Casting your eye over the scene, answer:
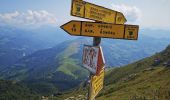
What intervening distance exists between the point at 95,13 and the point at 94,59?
1866 millimetres

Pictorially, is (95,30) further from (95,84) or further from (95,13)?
(95,84)

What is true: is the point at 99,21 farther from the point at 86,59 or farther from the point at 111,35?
the point at 86,59

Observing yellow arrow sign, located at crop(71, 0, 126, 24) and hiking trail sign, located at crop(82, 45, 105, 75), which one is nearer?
hiking trail sign, located at crop(82, 45, 105, 75)

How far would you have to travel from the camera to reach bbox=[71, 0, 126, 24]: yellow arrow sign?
1080 cm

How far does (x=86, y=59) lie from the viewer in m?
11.2

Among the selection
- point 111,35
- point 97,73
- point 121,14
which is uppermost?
point 121,14

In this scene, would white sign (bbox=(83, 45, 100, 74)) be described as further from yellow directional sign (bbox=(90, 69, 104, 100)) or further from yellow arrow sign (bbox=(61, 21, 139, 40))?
yellow arrow sign (bbox=(61, 21, 139, 40))

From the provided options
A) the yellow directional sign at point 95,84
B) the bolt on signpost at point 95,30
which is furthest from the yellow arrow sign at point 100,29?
the yellow directional sign at point 95,84

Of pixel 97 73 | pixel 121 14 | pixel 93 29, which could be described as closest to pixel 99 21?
pixel 93 29

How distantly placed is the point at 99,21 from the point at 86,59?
60.9 inches

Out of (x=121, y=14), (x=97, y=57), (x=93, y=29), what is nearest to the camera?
(x=97, y=57)

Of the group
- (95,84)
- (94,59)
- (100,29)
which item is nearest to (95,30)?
(100,29)

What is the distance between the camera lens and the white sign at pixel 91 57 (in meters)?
10.6

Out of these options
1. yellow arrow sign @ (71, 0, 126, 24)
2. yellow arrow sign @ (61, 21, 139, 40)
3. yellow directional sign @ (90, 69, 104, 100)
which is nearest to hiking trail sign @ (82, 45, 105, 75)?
yellow directional sign @ (90, 69, 104, 100)
